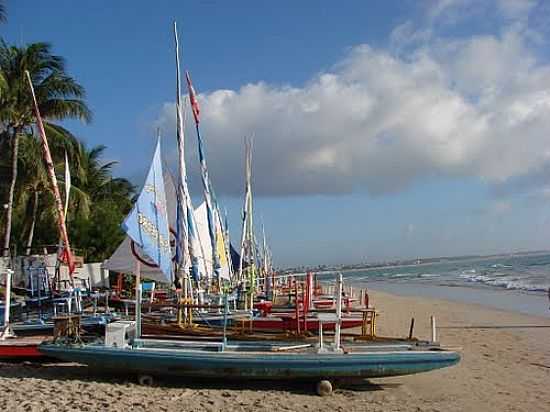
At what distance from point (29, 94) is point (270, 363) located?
67.3 ft

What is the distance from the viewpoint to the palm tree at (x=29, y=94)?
25328mm

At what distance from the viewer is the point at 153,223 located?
1276cm

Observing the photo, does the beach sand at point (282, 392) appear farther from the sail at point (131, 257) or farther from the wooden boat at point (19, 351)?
the sail at point (131, 257)

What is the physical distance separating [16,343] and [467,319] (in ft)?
53.7

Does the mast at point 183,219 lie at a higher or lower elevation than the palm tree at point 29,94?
lower

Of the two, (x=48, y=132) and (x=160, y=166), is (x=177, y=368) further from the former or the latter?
(x=48, y=132)

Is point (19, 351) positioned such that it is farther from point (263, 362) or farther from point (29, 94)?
point (29, 94)

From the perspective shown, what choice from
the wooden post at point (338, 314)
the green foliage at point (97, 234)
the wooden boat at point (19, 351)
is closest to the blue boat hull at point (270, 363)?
the wooden post at point (338, 314)

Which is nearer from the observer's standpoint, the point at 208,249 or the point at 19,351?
the point at 19,351

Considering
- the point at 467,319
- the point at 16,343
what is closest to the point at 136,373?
the point at 16,343

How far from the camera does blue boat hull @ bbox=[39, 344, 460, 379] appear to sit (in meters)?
9.73

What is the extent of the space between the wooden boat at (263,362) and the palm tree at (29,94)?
1664 centimetres

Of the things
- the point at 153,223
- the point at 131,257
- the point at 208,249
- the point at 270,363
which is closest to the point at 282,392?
the point at 270,363

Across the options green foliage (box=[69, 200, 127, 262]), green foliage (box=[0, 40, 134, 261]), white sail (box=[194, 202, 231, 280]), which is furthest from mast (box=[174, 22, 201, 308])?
green foliage (box=[69, 200, 127, 262])
